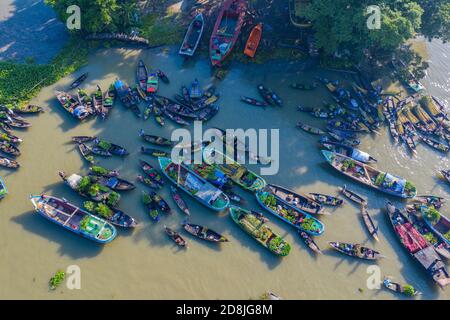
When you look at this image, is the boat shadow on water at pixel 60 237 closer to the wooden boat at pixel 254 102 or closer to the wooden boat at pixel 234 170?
the wooden boat at pixel 234 170

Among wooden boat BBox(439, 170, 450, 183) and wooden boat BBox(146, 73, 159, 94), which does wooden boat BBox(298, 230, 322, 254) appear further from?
wooden boat BBox(146, 73, 159, 94)

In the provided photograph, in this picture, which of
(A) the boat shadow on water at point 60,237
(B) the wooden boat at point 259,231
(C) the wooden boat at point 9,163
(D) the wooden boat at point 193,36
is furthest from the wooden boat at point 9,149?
(B) the wooden boat at point 259,231

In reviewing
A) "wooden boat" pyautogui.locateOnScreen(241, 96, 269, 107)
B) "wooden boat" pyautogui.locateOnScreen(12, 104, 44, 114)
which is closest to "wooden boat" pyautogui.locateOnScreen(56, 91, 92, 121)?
"wooden boat" pyautogui.locateOnScreen(12, 104, 44, 114)

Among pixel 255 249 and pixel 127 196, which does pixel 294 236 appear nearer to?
pixel 255 249

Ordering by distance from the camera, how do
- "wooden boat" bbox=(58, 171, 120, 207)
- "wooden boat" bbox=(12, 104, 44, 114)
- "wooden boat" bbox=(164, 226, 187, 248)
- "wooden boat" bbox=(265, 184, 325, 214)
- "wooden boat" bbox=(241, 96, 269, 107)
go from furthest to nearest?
"wooden boat" bbox=(241, 96, 269, 107), "wooden boat" bbox=(12, 104, 44, 114), "wooden boat" bbox=(265, 184, 325, 214), "wooden boat" bbox=(58, 171, 120, 207), "wooden boat" bbox=(164, 226, 187, 248)

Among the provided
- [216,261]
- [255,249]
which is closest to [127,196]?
Answer: [216,261]

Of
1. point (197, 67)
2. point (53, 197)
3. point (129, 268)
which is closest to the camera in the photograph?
point (129, 268)
